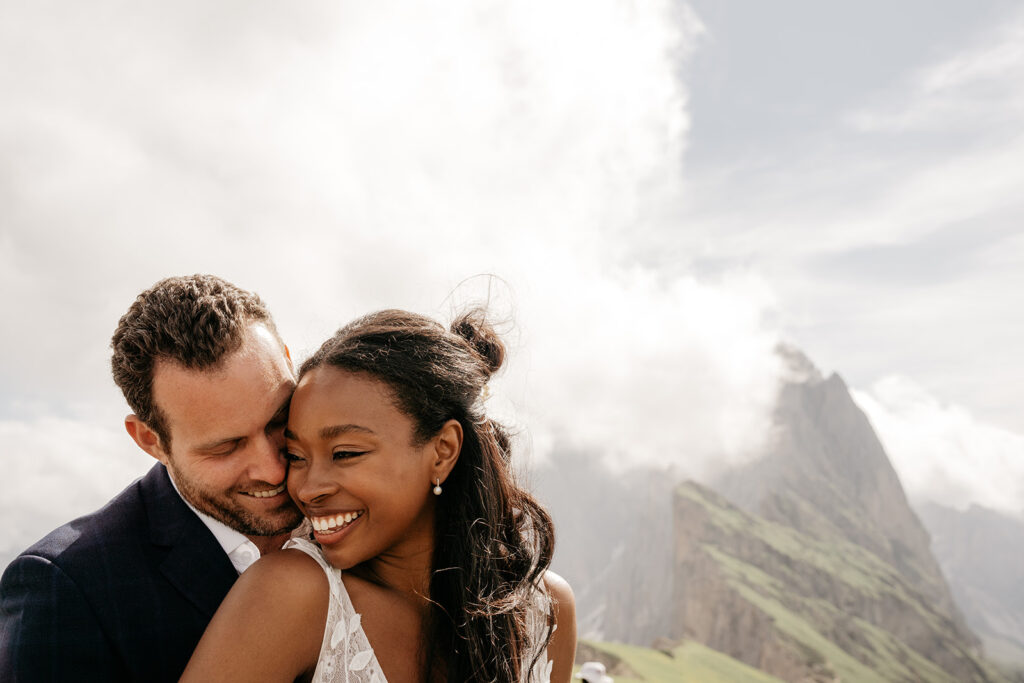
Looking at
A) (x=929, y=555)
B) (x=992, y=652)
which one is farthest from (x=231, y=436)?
(x=992, y=652)

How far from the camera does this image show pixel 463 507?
13.1 feet

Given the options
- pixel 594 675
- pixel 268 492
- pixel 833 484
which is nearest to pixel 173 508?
pixel 268 492

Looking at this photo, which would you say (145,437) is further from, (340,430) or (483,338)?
(483,338)

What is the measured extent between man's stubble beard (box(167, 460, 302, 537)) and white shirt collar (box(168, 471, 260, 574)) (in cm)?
2

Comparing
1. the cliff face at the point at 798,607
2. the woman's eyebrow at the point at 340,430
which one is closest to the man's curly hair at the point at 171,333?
the woman's eyebrow at the point at 340,430

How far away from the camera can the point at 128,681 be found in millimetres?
3703

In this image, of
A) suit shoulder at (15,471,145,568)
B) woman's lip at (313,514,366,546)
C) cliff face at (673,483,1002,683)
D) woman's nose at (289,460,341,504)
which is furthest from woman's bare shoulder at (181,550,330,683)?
cliff face at (673,483,1002,683)

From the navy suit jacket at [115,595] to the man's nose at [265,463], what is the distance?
479 mm

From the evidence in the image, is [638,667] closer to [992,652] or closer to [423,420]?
[423,420]

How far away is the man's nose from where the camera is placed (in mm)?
4047

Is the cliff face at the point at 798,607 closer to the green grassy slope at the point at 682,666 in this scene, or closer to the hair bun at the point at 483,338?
the green grassy slope at the point at 682,666

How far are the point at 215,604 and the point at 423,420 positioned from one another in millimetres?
1607

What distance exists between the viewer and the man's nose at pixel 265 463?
4047 mm

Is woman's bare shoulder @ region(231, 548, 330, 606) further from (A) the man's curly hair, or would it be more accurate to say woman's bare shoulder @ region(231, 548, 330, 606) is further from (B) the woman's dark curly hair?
(A) the man's curly hair
